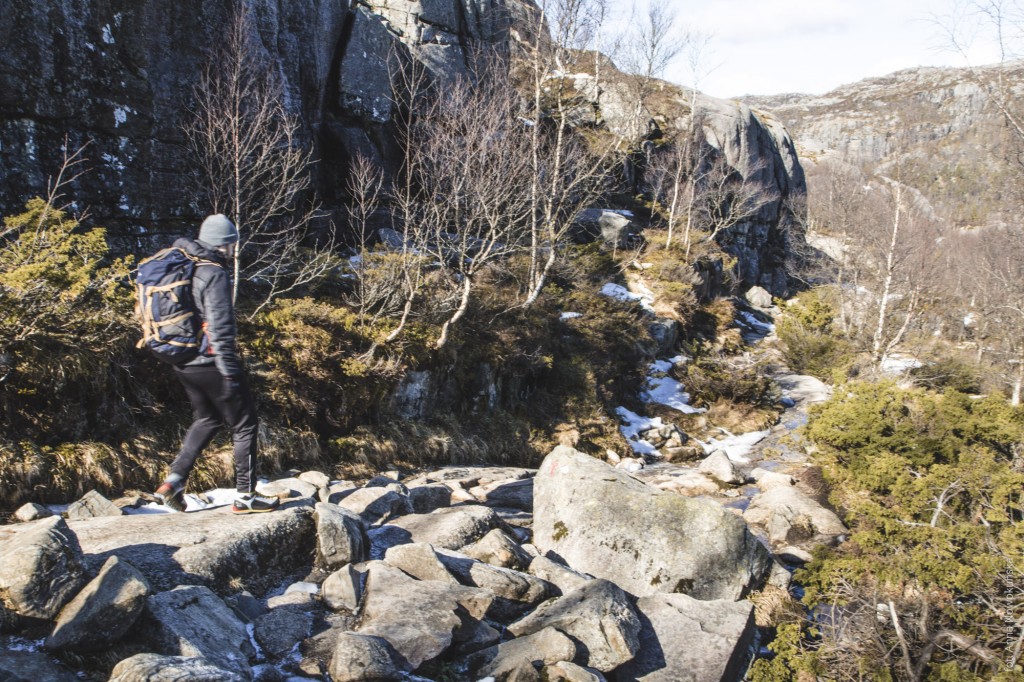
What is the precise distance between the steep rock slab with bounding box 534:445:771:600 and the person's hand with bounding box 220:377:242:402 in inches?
137

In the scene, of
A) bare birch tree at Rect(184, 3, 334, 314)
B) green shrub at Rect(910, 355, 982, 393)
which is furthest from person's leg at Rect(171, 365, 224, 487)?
green shrub at Rect(910, 355, 982, 393)

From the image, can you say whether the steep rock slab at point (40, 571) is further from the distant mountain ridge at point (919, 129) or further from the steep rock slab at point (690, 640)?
the distant mountain ridge at point (919, 129)

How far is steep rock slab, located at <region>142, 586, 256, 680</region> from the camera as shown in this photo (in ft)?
11.0

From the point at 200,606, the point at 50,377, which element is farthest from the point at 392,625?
the point at 50,377

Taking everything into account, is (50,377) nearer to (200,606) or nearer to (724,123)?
(200,606)

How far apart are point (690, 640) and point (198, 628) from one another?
3.61 meters

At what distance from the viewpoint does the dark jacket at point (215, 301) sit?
4.55 metres

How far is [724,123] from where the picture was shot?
32.5 meters

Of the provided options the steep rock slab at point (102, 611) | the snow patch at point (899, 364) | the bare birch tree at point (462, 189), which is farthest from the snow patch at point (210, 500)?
the snow patch at point (899, 364)

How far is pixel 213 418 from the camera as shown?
4.94m

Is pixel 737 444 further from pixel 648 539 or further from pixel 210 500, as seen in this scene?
pixel 210 500

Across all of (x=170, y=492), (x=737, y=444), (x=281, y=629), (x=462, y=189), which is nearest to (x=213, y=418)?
(x=170, y=492)

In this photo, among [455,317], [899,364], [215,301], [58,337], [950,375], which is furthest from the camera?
[899,364]

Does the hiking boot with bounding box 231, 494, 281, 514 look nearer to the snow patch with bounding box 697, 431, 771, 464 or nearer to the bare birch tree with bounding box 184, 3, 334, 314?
the bare birch tree with bounding box 184, 3, 334, 314
